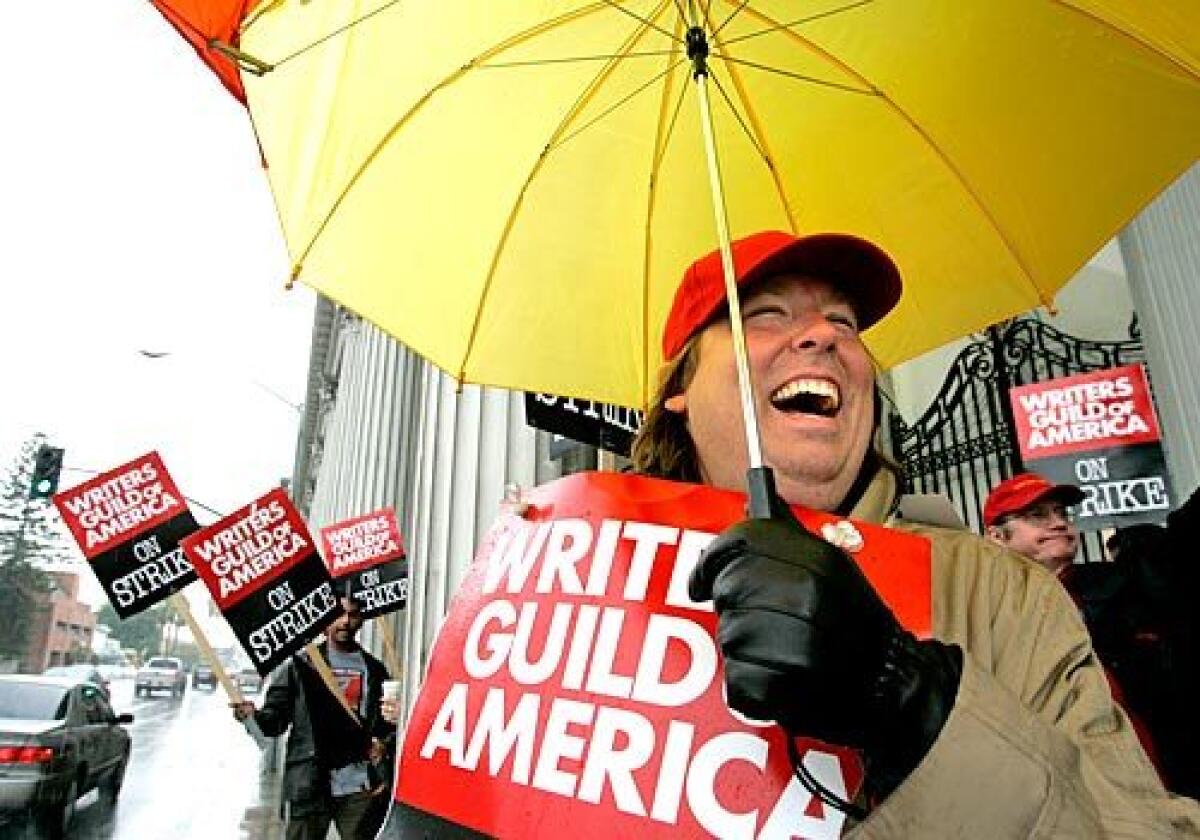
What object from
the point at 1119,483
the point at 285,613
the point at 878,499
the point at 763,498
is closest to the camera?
the point at 763,498

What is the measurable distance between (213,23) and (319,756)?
5.38m

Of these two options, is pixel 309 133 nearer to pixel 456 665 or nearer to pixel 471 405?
pixel 456 665

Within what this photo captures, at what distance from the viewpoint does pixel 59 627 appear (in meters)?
85.4

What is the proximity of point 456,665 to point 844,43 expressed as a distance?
1.68 metres

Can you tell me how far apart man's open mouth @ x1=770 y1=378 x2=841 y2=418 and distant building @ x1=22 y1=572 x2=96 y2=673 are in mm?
83876

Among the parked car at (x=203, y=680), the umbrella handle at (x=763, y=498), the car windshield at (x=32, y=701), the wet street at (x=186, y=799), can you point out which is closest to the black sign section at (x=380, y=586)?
the wet street at (x=186, y=799)

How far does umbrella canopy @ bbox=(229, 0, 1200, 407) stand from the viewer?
1.98 metres

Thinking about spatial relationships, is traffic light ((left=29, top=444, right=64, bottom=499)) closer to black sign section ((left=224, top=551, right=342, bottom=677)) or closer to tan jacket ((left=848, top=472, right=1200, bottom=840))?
black sign section ((left=224, top=551, right=342, bottom=677))

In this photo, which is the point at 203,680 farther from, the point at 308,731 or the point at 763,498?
the point at 763,498

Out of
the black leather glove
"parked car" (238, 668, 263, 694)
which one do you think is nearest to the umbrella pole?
the black leather glove

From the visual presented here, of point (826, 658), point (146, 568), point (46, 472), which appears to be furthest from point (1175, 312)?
point (46, 472)

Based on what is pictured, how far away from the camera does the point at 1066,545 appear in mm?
3639

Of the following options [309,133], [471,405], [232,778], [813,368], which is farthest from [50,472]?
[813,368]

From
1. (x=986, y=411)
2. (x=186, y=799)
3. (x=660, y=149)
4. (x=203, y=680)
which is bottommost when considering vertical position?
(x=203, y=680)
